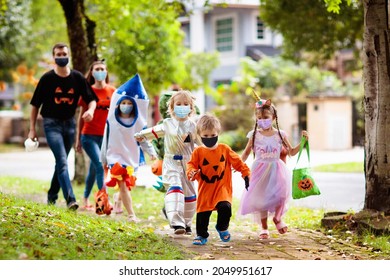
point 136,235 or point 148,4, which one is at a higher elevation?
point 148,4

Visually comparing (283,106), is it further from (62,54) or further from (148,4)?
(62,54)

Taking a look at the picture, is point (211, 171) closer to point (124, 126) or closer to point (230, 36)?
point (124, 126)

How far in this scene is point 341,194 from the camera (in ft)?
44.3

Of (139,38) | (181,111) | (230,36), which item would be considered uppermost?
(230,36)

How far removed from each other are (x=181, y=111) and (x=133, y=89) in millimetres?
1393

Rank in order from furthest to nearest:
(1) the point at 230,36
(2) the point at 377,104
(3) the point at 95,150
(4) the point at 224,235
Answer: (1) the point at 230,36, (3) the point at 95,150, (2) the point at 377,104, (4) the point at 224,235

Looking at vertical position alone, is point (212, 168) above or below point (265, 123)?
below

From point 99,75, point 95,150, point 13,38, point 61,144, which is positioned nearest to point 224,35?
point 13,38

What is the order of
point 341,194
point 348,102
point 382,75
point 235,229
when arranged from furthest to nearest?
point 348,102 < point 341,194 < point 235,229 < point 382,75

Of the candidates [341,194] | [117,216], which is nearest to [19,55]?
[341,194]

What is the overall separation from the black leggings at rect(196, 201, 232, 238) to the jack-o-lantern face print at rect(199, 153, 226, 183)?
0.25m

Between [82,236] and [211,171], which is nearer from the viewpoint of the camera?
[82,236]

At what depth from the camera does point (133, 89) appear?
9.45 meters
